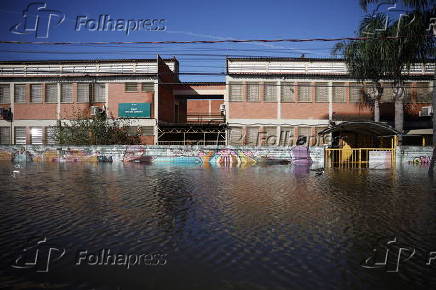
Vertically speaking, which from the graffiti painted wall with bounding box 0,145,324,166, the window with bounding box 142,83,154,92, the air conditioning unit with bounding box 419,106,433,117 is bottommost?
the graffiti painted wall with bounding box 0,145,324,166

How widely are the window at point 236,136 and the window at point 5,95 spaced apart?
2087 cm

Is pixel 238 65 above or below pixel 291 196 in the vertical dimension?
above

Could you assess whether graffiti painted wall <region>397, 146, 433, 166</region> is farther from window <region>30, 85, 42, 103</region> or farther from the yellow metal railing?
window <region>30, 85, 42, 103</region>

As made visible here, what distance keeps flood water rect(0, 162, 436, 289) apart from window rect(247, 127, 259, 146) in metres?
18.5

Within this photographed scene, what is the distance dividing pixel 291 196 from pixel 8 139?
29.6m

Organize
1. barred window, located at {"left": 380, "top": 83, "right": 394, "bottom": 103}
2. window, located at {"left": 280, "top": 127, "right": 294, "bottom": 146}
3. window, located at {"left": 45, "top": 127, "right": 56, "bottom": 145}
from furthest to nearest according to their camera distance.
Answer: window, located at {"left": 45, "top": 127, "right": 56, "bottom": 145} → barred window, located at {"left": 380, "top": 83, "right": 394, "bottom": 103} → window, located at {"left": 280, "top": 127, "right": 294, "bottom": 146}

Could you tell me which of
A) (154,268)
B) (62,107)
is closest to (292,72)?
(62,107)

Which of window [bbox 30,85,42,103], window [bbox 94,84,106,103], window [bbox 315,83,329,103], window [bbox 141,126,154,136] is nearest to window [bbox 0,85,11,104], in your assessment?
window [bbox 30,85,42,103]

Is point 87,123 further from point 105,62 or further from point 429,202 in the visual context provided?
point 429,202

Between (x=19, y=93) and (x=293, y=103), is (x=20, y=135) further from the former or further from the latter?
(x=293, y=103)

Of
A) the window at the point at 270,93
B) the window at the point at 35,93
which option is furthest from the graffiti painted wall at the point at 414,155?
the window at the point at 35,93

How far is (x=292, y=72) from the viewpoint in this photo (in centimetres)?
2772

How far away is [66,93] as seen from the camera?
28.8 metres

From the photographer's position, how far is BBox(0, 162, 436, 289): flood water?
3418 mm
